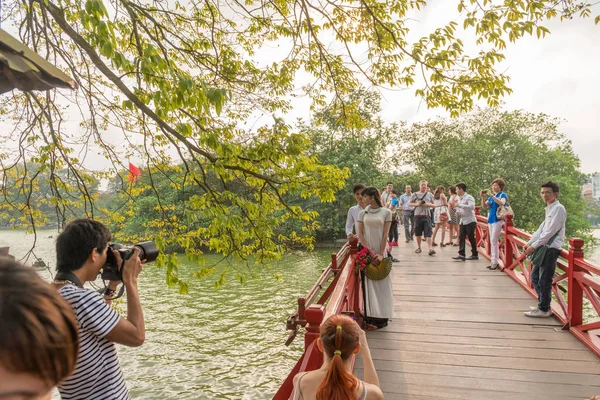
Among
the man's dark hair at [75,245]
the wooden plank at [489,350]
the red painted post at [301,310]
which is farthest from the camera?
the wooden plank at [489,350]

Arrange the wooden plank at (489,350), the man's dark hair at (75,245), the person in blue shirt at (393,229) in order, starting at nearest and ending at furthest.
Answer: the man's dark hair at (75,245), the wooden plank at (489,350), the person in blue shirt at (393,229)

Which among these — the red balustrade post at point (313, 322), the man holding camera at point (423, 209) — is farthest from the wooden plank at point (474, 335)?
the man holding camera at point (423, 209)

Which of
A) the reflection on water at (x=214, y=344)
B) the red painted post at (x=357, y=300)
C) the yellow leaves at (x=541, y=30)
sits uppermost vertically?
the yellow leaves at (x=541, y=30)

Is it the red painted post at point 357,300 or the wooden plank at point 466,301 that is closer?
the red painted post at point 357,300

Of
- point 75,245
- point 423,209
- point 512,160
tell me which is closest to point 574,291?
point 423,209

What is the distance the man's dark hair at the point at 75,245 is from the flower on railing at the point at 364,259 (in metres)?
3.72

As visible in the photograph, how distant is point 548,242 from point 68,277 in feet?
17.9

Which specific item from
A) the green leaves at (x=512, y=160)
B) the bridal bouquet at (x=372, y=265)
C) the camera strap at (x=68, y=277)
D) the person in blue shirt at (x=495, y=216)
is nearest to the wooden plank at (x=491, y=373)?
the bridal bouquet at (x=372, y=265)

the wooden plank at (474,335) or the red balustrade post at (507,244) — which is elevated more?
the red balustrade post at (507,244)

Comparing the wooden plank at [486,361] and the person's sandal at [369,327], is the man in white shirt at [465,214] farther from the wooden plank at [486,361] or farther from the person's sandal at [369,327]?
the wooden plank at [486,361]

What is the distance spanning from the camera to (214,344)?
36.4ft

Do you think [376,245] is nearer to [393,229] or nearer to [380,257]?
[380,257]

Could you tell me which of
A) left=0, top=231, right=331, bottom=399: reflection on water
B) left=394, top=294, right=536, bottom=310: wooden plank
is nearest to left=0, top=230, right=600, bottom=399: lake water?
left=0, top=231, right=331, bottom=399: reflection on water

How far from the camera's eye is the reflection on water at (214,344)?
8789 millimetres
